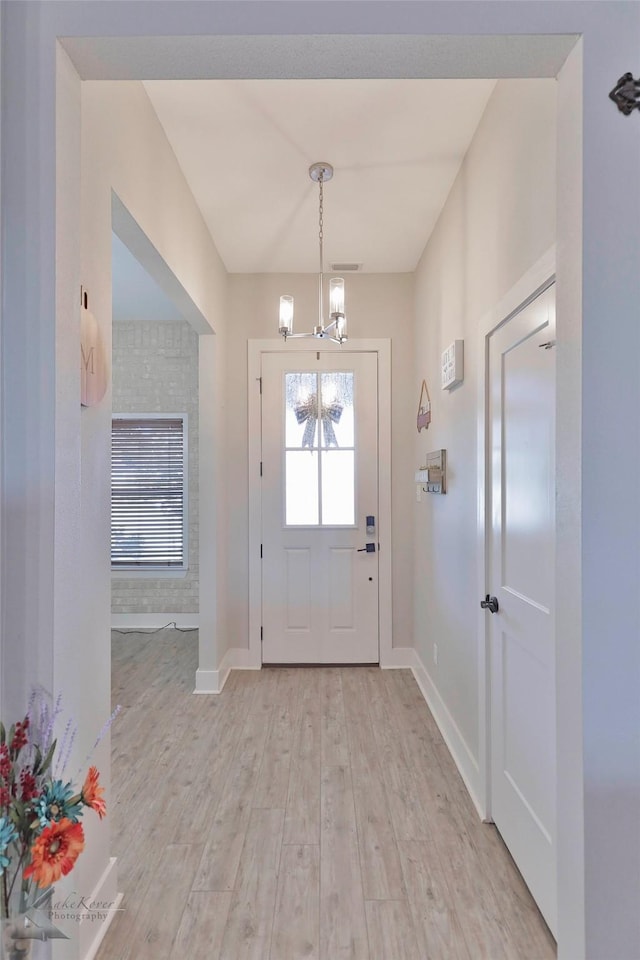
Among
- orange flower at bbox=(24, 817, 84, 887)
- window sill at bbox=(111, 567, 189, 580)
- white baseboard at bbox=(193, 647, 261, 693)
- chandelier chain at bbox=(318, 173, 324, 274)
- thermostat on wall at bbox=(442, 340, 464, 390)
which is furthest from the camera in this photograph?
window sill at bbox=(111, 567, 189, 580)

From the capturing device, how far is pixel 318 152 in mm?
2311

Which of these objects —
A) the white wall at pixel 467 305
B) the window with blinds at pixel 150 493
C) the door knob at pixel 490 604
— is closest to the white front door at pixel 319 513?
the white wall at pixel 467 305

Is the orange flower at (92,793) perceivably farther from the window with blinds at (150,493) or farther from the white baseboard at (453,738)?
the window with blinds at (150,493)

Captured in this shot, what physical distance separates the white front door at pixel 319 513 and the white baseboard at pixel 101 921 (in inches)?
82.0

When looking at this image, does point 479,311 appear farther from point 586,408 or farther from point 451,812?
point 451,812

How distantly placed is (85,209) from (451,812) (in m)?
2.55

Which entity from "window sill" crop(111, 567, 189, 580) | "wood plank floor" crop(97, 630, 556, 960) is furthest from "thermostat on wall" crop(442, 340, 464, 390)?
Result: "window sill" crop(111, 567, 189, 580)

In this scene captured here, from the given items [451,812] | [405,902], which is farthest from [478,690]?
[405,902]

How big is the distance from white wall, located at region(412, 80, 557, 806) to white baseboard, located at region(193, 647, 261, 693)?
125 centimetres

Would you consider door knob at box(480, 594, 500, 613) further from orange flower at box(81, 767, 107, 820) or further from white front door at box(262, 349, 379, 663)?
white front door at box(262, 349, 379, 663)

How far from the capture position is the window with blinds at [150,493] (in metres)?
4.77

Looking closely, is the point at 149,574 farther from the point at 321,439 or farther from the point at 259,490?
the point at 321,439

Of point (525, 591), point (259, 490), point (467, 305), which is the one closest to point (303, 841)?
point (525, 591)

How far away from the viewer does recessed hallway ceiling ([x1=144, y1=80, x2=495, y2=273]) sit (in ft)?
6.42
